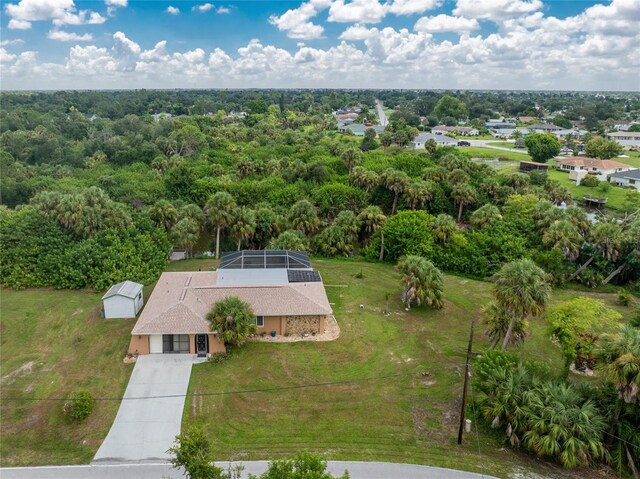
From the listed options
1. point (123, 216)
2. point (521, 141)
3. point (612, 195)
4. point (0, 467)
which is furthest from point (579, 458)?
point (521, 141)

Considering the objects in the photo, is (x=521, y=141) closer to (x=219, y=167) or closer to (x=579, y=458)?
(x=219, y=167)

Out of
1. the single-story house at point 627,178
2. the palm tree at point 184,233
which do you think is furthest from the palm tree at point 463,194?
the single-story house at point 627,178

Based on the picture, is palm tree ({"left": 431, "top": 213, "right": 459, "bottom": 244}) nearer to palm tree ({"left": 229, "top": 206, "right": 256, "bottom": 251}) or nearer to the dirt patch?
palm tree ({"left": 229, "top": 206, "right": 256, "bottom": 251})

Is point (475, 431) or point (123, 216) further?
point (123, 216)

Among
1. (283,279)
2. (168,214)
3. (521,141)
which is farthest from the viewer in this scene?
(521,141)

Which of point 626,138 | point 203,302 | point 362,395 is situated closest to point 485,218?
point 362,395

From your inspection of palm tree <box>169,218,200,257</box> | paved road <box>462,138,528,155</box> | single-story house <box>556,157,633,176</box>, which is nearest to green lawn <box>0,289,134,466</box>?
palm tree <box>169,218,200,257</box>
